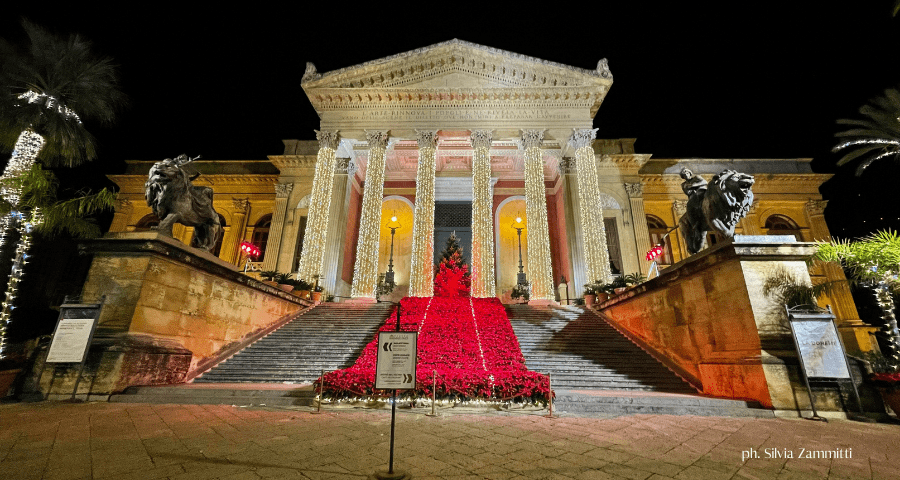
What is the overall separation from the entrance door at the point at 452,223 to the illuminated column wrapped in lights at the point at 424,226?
593 cm

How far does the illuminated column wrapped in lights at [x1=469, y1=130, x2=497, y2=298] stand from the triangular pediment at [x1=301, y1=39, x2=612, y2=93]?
325 cm

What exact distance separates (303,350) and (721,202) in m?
10.5

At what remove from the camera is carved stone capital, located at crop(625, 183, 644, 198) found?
2169 cm

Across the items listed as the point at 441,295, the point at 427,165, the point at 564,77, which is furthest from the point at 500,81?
the point at 441,295

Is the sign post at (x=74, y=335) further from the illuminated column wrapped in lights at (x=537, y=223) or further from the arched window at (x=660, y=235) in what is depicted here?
the arched window at (x=660, y=235)

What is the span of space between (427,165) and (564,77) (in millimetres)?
8736

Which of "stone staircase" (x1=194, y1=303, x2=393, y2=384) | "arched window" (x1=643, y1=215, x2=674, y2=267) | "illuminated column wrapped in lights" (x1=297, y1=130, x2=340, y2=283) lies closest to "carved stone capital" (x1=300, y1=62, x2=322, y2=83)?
"illuminated column wrapped in lights" (x1=297, y1=130, x2=340, y2=283)

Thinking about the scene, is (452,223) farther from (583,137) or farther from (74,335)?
(74,335)

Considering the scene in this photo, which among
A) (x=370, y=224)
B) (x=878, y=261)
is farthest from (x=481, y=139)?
(x=878, y=261)

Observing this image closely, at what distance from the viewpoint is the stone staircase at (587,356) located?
7.63 meters

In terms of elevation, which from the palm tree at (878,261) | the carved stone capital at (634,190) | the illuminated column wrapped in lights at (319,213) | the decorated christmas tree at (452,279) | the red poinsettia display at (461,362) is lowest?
the red poinsettia display at (461,362)

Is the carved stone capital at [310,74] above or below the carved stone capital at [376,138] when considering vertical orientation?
above

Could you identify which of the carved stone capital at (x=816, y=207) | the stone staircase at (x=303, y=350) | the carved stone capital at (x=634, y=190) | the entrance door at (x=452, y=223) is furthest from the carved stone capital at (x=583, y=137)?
the carved stone capital at (x=816, y=207)

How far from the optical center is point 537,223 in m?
17.4
